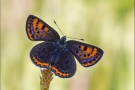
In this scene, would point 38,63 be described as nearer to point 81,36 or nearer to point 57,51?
point 57,51

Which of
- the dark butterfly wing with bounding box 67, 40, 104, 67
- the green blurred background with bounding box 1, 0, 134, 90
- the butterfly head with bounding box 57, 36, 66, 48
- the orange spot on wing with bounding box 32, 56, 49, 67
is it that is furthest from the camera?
the green blurred background with bounding box 1, 0, 134, 90

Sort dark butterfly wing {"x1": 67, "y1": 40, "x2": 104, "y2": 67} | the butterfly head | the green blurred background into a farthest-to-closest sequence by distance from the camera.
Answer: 1. the green blurred background
2. the butterfly head
3. dark butterfly wing {"x1": 67, "y1": 40, "x2": 104, "y2": 67}

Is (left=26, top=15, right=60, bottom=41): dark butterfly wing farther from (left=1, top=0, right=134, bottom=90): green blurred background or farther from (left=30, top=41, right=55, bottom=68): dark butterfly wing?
(left=1, top=0, right=134, bottom=90): green blurred background

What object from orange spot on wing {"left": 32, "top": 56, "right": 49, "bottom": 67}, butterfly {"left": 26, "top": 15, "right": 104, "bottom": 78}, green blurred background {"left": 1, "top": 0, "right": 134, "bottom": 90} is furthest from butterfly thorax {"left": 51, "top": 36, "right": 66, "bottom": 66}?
green blurred background {"left": 1, "top": 0, "right": 134, "bottom": 90}

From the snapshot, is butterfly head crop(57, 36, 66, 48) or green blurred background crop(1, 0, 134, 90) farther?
green blurred background crop(1, 0, 134, 90)

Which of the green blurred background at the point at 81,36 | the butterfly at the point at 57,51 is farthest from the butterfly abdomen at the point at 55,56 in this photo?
the green blurred background at the point at 81,36

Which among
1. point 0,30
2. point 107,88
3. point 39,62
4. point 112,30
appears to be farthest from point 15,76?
point 39,62

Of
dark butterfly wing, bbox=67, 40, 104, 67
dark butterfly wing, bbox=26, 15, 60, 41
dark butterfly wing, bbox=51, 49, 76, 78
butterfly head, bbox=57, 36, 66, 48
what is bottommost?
dark butterfly wing, bbox=51, 49, 76, 78

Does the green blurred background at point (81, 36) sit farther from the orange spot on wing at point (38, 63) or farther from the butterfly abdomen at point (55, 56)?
the orange spot on wing at point (38, 63)

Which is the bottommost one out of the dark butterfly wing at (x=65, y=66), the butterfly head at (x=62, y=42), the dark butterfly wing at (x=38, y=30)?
the dark butterfly wing at (x=65, y=66)
